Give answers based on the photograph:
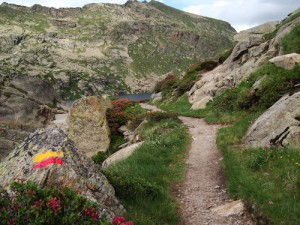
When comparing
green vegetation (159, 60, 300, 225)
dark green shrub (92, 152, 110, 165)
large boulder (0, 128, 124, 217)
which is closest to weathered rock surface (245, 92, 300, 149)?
green vegetation (159, 60, 300, 225)

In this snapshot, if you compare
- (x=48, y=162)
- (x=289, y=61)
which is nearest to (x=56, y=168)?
(x=48, y=162)

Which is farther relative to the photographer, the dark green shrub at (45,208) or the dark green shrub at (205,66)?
Result: the dark green shrub at (205,66)

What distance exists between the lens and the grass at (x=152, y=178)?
9484 mm

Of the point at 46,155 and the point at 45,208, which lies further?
the point at 46,155

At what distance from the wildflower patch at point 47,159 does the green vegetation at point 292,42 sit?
22.9 meters

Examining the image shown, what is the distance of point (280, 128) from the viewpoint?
14.6 meters

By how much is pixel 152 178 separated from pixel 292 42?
66.2 feet

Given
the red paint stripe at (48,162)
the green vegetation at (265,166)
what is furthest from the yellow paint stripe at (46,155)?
the green vegetation at (265,166)

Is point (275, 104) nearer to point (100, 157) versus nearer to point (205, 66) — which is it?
point (100, 157)

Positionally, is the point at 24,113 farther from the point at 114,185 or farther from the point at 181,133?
the point at 114,185

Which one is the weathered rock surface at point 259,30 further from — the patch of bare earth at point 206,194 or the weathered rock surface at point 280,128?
the patch of bare earth at point 206,194

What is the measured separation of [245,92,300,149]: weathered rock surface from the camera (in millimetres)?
13425

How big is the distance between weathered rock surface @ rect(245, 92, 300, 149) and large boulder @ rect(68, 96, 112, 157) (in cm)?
1472

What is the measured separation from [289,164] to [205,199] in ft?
10.1
